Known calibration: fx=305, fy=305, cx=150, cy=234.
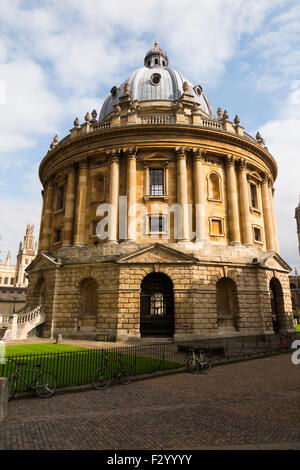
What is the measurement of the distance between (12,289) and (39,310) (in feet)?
115

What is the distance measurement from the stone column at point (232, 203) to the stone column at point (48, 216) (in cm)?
1788

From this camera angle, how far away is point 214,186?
92.5 ft

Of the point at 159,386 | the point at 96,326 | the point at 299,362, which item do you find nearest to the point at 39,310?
the point at 96,326

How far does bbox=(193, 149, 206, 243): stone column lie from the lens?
25200mm

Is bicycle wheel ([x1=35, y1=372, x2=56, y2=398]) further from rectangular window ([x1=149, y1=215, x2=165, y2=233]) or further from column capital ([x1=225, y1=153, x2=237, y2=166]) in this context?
column capital ([x1=225, y1=153, x2=237, y2=166])

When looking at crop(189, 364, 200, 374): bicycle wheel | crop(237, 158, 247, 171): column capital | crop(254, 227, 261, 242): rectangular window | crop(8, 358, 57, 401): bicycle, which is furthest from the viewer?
crop(254, 227, 261, 242): rectangular window

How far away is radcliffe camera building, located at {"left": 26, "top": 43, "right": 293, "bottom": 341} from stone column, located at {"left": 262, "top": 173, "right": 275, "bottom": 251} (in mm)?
155

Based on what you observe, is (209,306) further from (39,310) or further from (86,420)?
(86,420)

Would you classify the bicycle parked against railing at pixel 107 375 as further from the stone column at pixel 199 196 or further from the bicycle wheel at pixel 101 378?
the stone column at pixel 199 196

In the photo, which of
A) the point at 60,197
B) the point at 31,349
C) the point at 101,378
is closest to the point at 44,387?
the point at 101,378

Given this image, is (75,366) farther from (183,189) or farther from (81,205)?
(81,205)

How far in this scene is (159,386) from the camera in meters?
10.9

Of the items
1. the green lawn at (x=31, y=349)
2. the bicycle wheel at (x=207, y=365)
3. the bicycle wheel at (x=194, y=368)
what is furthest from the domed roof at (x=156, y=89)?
the bicycle wheel at (x=194, y=368)

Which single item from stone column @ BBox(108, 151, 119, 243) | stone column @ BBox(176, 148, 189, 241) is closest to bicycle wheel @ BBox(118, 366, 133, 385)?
stone column @ BBox(108, 151, 119, 243)
